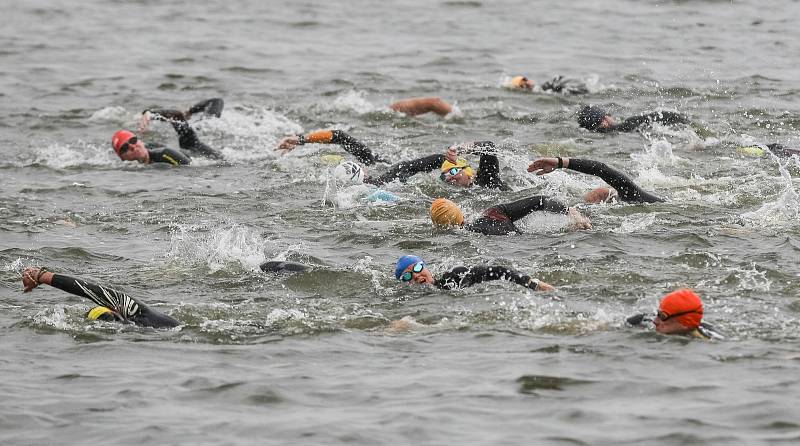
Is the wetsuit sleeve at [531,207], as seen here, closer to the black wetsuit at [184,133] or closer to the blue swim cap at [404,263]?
the blue swim cap at [404,263]

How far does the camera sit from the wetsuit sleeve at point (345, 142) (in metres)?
17.0

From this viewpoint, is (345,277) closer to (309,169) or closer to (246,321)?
(246,321)

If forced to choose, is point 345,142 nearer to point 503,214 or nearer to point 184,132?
point 184,132

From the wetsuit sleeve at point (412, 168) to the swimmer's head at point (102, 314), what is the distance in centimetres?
581

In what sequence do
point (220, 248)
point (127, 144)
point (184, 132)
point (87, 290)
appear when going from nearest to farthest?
1. point (87, 290)
2. point (220, 248)
3. point (127, 144)
4. point (184, 132)

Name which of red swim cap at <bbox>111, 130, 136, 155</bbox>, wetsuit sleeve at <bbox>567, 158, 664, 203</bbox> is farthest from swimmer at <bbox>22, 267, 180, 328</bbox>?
red swim cap at <bbox>111, 130, 136, 155</bbox>

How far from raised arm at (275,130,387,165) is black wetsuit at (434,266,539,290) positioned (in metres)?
5.04

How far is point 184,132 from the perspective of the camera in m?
19.6

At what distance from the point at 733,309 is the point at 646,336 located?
1.18 metres

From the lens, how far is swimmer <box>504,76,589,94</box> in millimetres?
22797

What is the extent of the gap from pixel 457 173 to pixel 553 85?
6.89 m

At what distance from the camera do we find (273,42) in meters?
29.7

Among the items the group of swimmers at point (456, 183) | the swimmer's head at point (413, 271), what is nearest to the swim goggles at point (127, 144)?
the group of swimmers at point (456, 183)

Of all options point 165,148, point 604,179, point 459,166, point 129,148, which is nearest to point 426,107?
point 165,148
